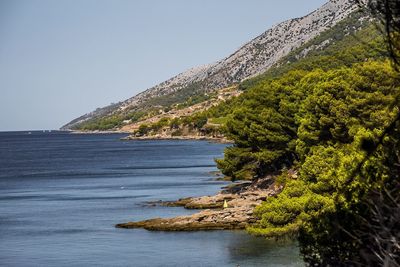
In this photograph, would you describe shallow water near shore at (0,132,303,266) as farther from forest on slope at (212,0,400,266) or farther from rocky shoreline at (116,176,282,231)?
forest on slope at (212,0,400,266)

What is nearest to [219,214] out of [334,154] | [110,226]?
[110,226]

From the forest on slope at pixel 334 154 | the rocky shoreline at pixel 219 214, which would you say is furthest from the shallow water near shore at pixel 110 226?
the forest on slope at pixel 334 154

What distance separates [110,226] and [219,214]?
1113cm

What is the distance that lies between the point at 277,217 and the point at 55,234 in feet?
86.0

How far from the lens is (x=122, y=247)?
180ft

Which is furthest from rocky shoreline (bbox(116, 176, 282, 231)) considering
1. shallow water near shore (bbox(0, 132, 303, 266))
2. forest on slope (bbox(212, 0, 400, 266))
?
forest on slope (bbox(212, 0, 400, 266))

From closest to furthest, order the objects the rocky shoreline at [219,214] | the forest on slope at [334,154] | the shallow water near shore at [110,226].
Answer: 1. the forest on slope at [334,154]
2. the shallow water near shore at [110,226]
3. the rocky shoreline at [219,214]

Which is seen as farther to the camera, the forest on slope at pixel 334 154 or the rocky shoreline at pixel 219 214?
the rocky shoreline at pixel 219 214

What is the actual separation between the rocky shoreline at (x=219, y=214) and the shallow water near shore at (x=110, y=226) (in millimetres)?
1475

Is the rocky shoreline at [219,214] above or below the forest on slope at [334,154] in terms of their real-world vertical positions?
below

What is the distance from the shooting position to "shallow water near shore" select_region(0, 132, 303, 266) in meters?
50.1

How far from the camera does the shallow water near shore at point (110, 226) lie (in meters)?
50.1

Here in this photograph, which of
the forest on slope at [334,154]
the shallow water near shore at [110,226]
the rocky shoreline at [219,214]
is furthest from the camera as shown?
the rocky shoreline at [219,214]

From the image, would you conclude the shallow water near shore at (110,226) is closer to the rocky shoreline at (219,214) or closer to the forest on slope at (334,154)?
the rocky shoreline at (219,214)
